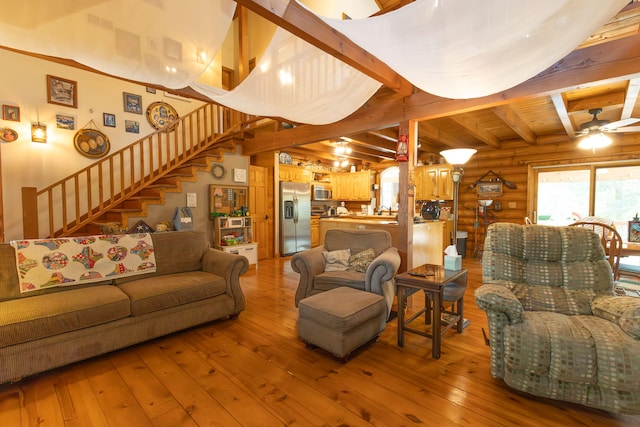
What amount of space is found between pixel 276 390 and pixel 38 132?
197 inches

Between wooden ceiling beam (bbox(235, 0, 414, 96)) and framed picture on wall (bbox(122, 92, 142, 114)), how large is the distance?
462 cm

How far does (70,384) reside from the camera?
1954 mm

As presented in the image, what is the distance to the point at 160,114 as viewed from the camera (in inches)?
214

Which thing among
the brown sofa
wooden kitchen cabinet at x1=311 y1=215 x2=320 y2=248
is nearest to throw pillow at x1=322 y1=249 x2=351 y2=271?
the brown sofa

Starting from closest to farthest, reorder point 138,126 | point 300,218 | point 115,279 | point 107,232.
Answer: point 115,279 → point 107,232 → point 138,126 → point 300,218

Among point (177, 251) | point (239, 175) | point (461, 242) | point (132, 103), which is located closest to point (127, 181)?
point (132, 103)

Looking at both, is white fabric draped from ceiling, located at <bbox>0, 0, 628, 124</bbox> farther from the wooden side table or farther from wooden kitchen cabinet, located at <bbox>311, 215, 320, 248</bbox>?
wooden kitchen cabinet, located at <bbox>311, 215, 320, 248</bbox>

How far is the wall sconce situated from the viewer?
4.05 metres

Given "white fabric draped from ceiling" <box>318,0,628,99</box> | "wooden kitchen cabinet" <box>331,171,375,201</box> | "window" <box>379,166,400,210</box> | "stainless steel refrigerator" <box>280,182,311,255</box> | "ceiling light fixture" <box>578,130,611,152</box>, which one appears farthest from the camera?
"window" <box>379,166,400,210</box>

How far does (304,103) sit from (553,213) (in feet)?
18.9

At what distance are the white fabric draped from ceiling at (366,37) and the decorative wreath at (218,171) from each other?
3199 millimetres

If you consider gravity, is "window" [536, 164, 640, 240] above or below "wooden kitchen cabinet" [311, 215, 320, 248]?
above

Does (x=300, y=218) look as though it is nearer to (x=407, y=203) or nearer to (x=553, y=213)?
(x=407, y=203)

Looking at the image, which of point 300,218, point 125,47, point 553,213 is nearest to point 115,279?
point 125,47
